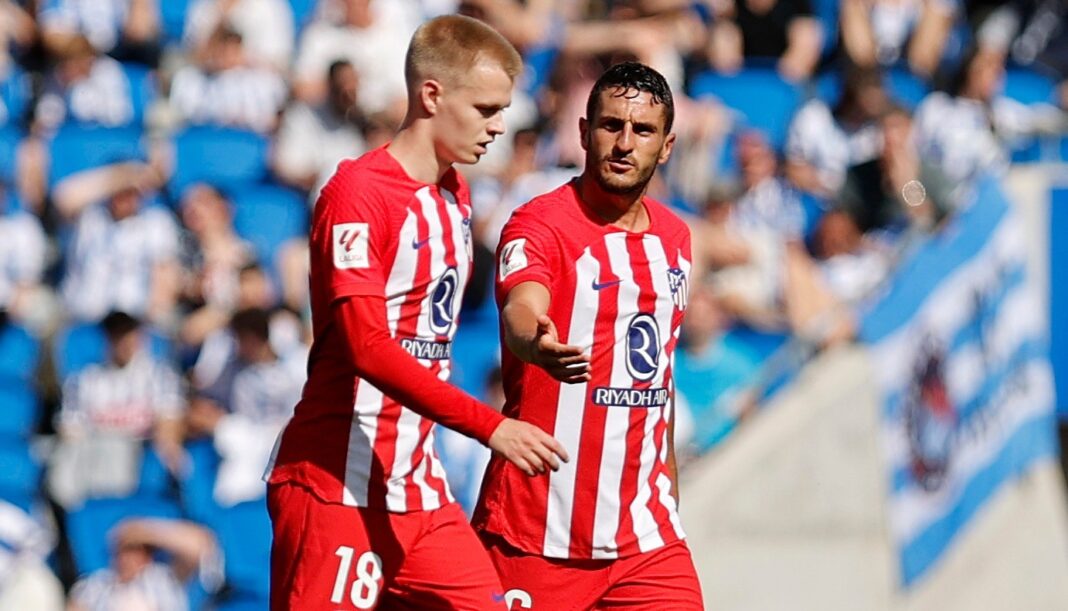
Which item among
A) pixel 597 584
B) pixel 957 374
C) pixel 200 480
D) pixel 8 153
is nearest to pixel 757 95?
pixel 957 374

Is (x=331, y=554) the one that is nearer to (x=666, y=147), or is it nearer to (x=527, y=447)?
(x=527, y=447)

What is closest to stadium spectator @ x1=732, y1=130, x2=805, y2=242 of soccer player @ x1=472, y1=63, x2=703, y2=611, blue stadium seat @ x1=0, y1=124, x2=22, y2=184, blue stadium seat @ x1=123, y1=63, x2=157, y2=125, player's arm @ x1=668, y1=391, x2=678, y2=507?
blue stadium seat @ x1=123, y1=63, x2=157, y2=125

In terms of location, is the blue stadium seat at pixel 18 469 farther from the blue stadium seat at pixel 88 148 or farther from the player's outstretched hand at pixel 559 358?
the player's outstretched hand at pixel 559 358

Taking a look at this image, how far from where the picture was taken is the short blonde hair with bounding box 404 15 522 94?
16.4 feet

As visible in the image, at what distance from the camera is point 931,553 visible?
10.2m

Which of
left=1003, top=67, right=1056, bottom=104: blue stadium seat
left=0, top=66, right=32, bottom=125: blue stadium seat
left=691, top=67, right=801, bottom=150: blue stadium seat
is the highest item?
left=1003, top=67, right=1056, bottom=104: blue stadium seat

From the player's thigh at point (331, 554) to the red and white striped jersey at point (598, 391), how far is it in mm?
343

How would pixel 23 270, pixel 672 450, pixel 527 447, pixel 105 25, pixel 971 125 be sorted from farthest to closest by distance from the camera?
pixel 105 25 → pixel 971 125 → pixel 23 270 → pixel 672 450 → pixel 527 447

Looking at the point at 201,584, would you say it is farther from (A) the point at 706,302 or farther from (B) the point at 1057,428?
(B) the point at 1057,428

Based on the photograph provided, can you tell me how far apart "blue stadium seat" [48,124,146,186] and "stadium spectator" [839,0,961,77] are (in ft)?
15.8

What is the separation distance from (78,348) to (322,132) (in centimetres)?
205

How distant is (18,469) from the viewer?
32.2 ft

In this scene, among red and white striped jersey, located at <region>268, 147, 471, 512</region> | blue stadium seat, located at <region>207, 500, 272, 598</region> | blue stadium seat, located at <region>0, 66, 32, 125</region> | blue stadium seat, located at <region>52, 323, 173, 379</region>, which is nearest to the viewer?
red and white striped jersey, located at <region>268, 147, 471, 512</region>

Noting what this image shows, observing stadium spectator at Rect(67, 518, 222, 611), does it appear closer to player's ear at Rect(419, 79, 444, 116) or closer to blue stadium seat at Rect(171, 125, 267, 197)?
blue stadium seat at Rect(171, 125, 267, 197)
